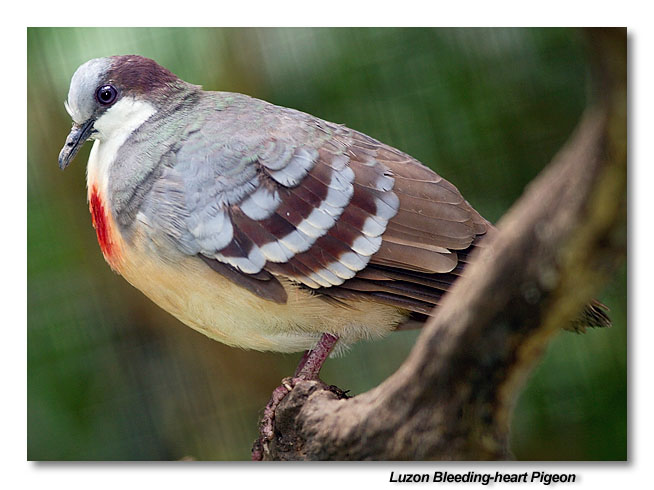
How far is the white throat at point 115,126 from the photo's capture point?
6.02 feet

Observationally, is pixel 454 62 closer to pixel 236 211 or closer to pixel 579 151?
pixel 236 211

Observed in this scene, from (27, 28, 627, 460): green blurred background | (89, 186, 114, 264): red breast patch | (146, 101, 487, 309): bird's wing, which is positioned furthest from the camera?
(27, 28, 627, 460): green blurred background

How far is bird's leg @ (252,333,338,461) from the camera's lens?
5.82 feet

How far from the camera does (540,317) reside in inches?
49.7

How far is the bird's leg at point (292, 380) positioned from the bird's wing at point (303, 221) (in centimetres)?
17

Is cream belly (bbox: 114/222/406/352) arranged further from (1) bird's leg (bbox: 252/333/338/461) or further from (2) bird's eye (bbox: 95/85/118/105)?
(2) bird's eye (bbox: 95/85/118/105)

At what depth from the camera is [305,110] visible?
93.4 inches

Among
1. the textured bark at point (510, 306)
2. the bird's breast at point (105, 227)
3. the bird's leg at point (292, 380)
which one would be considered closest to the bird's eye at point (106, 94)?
the bird's breast at point (105, 227)

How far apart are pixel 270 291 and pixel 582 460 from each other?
35.1 inches

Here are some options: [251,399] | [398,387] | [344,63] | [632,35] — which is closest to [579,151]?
[398,387]

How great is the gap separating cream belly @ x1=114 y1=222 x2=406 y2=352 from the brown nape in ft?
1.21

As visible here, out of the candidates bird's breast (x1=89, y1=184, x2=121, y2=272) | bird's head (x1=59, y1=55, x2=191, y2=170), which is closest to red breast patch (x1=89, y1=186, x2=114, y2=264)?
bird's breast (x1=89, y1=184, x2=121, y2=272)

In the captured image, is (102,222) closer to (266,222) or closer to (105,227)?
(105,227)

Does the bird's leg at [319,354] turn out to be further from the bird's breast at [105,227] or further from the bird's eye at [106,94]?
the bird's eye at [106,94]
